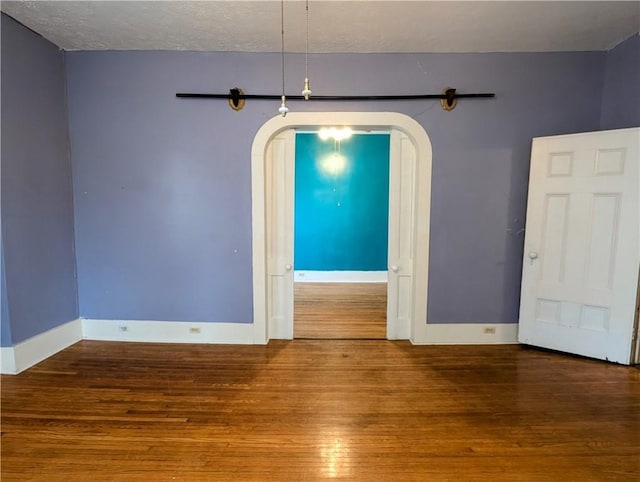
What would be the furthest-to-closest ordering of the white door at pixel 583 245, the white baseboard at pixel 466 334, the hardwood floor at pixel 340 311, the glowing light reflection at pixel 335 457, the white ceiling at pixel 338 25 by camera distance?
the hardwood floor at pixel 340 311
the white baseboard at pixel 466 334
the white door at pixel 583 245
the white ceiling at pixel 338 25
the glowing light reflection at pixel 335 457

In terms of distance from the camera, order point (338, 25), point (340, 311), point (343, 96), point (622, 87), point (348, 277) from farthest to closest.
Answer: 1. point (348, 277)
2. point (340, 311)
3. point (343, 96)
4. point (622, 87)
5. point (338, 25)

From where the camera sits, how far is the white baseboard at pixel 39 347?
2467 millimetres

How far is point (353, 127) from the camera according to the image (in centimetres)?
300

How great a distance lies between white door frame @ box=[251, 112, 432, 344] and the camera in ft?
9.45

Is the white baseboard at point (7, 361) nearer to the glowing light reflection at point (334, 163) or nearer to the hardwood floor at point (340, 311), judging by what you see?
the hardwood floor at point (340, 311)

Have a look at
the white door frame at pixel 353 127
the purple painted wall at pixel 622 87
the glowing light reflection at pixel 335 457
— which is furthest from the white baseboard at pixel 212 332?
the purple painted wall at pixel 622 87

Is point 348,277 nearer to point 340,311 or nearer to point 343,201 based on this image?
point 343,201

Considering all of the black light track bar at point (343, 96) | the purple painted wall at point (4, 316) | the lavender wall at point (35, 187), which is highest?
the black light track bar at point (343, 96)

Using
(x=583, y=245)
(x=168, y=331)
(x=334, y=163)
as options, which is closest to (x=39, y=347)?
(x=168, y=331)

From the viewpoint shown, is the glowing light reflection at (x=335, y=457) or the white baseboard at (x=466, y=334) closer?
the glowing light reflection at (x=335, y=457)

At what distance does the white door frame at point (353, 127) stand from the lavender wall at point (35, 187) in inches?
68.9

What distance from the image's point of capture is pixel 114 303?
10.1 feet

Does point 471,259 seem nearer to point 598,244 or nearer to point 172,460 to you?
point 598,244

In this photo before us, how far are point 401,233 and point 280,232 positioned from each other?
1228mm
